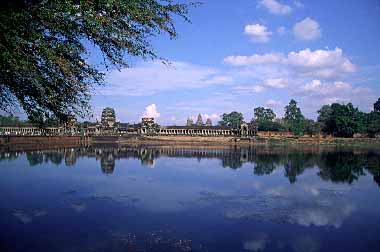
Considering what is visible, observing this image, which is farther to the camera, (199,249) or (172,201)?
(172,201)

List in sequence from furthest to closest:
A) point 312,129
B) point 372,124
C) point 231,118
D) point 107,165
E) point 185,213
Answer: point 231,118 < point 312,129 < point 372,124 < point 107,165 < point 185,213

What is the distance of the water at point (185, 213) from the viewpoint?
36.4ft

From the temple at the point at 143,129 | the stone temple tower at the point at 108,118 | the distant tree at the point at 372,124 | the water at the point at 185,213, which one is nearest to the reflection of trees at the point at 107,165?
the water at the point at 185,213

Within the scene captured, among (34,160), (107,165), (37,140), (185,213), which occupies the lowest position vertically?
(185,213)

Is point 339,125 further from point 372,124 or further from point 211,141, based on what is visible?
point 211,141

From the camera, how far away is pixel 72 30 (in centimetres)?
821

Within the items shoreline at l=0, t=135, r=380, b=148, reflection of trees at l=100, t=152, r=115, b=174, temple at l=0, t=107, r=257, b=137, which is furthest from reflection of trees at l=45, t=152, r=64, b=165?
temple at l=0, t=107, r=257, b=137

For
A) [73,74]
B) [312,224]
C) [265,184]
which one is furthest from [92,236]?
[265,184]

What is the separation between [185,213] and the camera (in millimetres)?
14938

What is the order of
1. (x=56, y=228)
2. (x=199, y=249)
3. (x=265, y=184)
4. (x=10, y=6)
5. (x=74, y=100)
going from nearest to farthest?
(x=10, y=6), (x=74, y=100), (x=199, y=249), (x=56, y=228), (x=265, y=184)

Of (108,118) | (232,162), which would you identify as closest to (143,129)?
(108,118)

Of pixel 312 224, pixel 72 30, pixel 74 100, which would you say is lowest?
Result: pixel 312 224

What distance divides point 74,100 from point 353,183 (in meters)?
21.8

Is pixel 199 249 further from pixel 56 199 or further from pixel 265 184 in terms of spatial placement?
pixel 265 184
